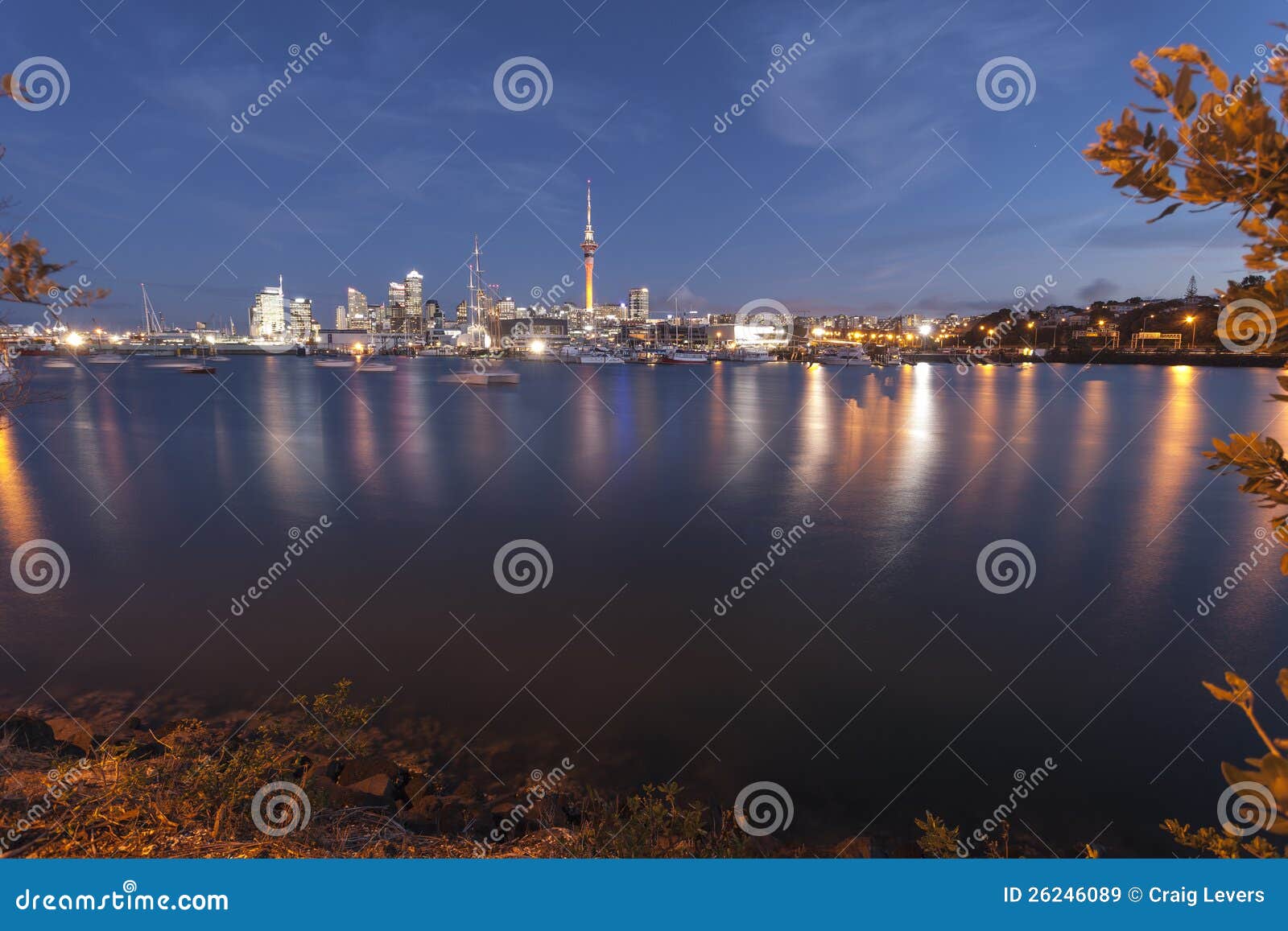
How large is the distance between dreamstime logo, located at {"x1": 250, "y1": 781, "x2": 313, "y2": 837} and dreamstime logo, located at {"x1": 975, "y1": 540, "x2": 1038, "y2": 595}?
8.50 m

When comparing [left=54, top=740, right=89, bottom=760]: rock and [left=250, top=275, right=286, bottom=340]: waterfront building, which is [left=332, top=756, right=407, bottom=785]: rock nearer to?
[left=54, top=740, right=89, bottom=760]: rock

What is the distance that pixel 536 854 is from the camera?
3.60 meters

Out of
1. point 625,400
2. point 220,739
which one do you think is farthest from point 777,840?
point 625,400

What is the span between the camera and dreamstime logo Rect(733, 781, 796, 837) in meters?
4.58

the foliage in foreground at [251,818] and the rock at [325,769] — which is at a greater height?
the foliage in foreground at [251,818]

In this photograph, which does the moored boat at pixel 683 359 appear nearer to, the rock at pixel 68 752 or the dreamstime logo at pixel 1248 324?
the rock at pixel 68 752

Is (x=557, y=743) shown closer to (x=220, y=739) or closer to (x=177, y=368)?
(x=220, y=739)

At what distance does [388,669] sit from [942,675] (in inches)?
229

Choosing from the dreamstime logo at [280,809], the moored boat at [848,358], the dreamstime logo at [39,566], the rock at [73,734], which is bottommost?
the rock at [73,734]
